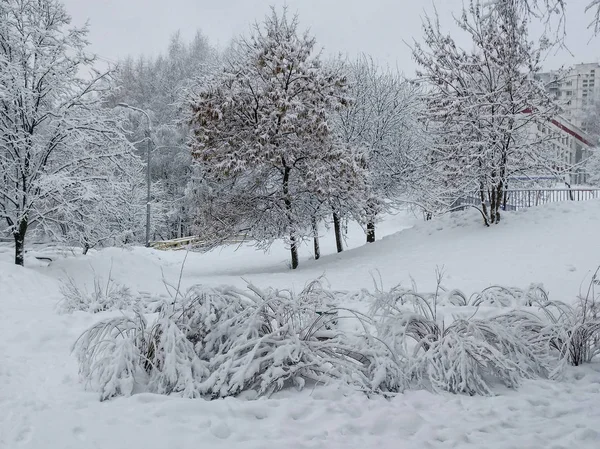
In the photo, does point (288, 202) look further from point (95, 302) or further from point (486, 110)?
point (95, 302)

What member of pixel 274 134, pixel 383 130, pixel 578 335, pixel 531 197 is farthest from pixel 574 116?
pixel 578 335

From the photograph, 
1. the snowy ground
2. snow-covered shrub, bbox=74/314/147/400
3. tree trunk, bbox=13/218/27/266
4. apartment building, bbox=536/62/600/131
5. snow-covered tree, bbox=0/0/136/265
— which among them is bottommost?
the snowy ground

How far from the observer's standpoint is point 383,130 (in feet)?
58.0

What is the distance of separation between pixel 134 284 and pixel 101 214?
94.1 inches

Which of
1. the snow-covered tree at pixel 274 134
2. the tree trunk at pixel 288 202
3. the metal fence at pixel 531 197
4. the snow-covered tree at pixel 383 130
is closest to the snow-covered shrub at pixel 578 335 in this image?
the snow-covered tree at pixel 274 134

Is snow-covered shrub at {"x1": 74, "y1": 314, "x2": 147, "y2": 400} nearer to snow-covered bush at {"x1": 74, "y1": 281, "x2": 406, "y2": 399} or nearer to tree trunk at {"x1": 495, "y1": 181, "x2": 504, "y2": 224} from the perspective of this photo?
snow-covered bush at {"x1": 74, "y1": 281, "x2": 406, "y2": 399}

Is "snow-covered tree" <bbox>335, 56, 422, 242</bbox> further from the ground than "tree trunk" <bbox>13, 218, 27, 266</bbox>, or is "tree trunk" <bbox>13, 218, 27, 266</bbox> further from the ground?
"snow-covered tree" <bbox>335, 56, 422, 242</bbox>

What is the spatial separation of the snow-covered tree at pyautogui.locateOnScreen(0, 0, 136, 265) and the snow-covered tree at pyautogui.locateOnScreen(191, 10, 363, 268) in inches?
117

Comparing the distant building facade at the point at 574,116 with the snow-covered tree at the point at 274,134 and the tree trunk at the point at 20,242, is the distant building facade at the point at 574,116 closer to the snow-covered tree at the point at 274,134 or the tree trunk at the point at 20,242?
the snow-covered tree at the point at 274,134

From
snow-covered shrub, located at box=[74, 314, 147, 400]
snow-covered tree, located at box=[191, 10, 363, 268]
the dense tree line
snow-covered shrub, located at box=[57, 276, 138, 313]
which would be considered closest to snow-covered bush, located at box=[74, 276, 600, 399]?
snow-covered shrub, located at box=[74, 314, 147, 400]

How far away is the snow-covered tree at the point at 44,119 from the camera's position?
37.0ft

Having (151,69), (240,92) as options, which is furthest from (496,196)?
(151,69)

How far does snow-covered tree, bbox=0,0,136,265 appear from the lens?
11.3 metres

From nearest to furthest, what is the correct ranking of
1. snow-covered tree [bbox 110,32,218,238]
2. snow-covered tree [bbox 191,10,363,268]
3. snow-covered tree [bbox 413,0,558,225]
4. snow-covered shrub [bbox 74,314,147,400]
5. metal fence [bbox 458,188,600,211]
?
snow-covered shrub [bbox 74,314,147,400] < snow-covered tree [bbox 413,0,558,225] < snow-covered tree [bbox 191,10,363,268] < metal fence [bbox 458,188,600,211] < snow-covered tree [bbox 110,32,218,238]
